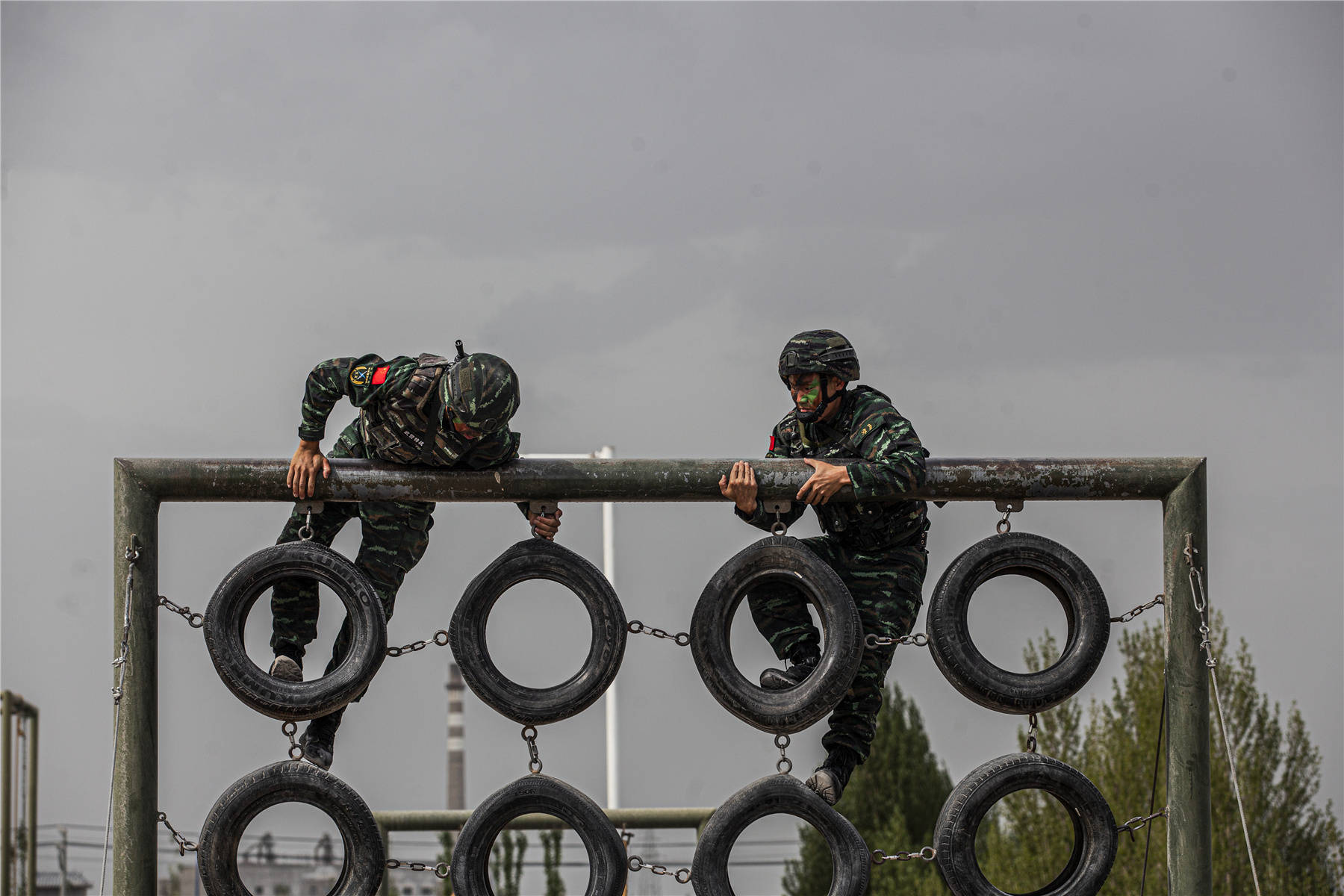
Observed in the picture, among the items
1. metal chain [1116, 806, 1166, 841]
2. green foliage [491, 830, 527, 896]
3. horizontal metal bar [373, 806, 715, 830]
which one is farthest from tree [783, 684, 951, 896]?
metal chain [1116, 806, 1166, 841]

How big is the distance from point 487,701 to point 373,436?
1055mm

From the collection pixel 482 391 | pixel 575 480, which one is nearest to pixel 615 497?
pixel 575 480

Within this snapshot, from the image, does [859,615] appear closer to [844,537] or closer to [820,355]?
[844,537]

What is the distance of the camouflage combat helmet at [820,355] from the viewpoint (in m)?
6.06

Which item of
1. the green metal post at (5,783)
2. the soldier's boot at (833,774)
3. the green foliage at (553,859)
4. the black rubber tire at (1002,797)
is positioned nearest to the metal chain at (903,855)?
the black rubber tire at (1002,797)

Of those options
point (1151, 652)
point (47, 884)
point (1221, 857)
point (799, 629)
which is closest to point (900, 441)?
point (799, 629)

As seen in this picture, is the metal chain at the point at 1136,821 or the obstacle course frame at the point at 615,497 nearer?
the obstacle course frame at the point at 615,497

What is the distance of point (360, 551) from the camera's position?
6.23 metres

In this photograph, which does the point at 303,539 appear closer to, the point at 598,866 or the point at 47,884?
the point at 598,866

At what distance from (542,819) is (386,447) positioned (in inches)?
134

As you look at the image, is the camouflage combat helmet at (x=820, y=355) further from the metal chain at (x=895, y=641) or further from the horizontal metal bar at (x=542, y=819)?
the horizontal metal bar at (x=542, y=819)

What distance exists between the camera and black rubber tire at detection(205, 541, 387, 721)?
5738 mm

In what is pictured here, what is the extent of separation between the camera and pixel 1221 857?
92.4 ft

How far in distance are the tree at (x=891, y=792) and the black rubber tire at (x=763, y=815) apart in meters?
35.0
